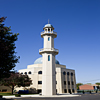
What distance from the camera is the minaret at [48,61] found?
32.5 m

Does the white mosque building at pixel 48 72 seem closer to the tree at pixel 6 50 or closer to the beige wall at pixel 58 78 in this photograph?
the beige wall at pixel 58 78

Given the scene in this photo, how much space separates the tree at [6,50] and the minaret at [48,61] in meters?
19.4

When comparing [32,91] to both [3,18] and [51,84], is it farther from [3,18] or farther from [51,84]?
[3,18]

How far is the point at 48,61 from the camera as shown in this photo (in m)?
34.0

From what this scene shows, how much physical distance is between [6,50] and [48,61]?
2171 centimetres

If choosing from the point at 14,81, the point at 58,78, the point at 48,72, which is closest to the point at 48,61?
the point at 48,72

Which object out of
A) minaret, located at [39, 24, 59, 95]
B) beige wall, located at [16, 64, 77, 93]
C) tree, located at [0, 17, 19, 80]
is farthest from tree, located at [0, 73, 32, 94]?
tree, located at [0, 17, 19, 80]

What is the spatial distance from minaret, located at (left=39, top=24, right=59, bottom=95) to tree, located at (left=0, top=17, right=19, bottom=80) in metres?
19.4

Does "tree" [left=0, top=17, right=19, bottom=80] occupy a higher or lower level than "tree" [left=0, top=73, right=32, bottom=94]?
higher

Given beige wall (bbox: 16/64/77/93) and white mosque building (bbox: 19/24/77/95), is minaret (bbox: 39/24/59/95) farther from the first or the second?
beige wall (bbox: 16/64/77/93)

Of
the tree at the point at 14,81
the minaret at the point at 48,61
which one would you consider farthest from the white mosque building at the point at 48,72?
the tree at the point at 14,81

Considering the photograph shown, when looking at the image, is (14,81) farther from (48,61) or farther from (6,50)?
(6,50)

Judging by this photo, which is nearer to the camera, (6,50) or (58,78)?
(6,50)

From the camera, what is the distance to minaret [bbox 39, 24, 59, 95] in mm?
32469
